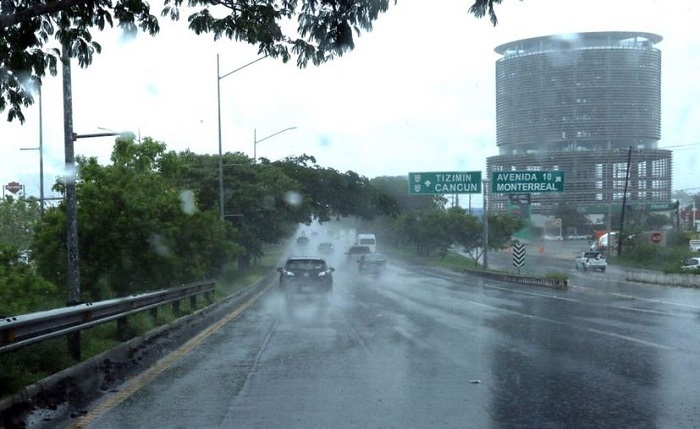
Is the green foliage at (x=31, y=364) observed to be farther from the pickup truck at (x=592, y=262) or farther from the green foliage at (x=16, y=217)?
the pickup truck at (x=592, y=262)

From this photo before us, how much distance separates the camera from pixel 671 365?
1159 cm

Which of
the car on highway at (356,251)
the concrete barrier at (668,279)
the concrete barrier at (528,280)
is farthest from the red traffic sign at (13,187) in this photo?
the concrete barrier at (668,279)

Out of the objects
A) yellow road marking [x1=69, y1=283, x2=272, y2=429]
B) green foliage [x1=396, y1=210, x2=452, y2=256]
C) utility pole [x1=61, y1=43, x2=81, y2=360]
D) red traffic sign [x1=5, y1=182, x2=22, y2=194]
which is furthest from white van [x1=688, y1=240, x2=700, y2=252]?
utility pole [x1=61, y1=43, x2=81, y2=360]

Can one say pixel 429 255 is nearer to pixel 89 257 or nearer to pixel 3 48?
pixel 89 257

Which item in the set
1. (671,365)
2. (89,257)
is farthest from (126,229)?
(671,365)

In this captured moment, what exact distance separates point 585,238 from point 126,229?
98290 millimetres

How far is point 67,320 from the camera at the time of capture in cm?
1075

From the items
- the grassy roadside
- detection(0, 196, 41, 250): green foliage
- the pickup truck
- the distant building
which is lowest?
the pickup truck

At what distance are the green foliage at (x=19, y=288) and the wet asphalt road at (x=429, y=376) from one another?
311 centimetres

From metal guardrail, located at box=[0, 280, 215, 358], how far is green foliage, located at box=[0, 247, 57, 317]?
1.65 m

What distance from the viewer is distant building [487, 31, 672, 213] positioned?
71.9 meters

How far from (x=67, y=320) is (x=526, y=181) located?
32201mm

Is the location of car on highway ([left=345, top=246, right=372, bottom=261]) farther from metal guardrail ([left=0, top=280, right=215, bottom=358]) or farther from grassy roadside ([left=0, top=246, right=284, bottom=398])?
grassy roadside ([left=0, top=246, right=284, bottom=398])

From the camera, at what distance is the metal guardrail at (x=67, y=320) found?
29.0 ft
